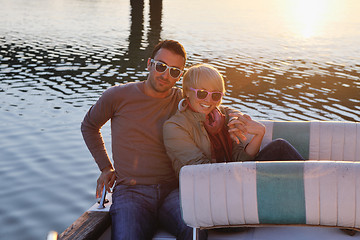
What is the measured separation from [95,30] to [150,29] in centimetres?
396

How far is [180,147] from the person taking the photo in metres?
3.79

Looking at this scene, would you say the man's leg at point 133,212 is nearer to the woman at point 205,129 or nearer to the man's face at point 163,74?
the woman at point 205,129

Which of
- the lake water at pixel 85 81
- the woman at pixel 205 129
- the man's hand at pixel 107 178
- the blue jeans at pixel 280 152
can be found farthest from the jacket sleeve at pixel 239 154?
the lake water at pixel 85 81

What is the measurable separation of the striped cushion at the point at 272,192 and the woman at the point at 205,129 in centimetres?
46

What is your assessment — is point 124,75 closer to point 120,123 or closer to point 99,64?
point 99,64

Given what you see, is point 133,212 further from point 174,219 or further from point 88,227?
point 88,227

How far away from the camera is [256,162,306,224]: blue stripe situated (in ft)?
10.7

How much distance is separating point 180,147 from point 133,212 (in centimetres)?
60

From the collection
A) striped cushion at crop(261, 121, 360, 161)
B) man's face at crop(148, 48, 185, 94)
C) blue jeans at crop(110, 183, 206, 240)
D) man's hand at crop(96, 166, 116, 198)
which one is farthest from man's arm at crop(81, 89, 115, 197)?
striped cushion at crop(261, 121, 360, 161)

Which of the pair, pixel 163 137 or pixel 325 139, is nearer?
pixel 163 137

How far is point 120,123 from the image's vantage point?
4113 mm

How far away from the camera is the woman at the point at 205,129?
379 cm

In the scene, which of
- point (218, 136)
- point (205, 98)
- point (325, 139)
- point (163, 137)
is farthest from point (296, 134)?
point (163, 137)

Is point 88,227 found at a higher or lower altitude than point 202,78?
lower
